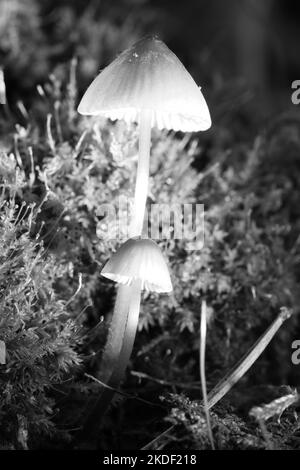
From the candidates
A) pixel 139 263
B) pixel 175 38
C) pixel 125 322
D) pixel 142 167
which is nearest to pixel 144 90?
Result: pixel 142 167

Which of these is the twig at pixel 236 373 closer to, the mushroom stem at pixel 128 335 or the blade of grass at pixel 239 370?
the blade of grass at pixel 239 370

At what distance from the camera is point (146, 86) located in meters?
1.14

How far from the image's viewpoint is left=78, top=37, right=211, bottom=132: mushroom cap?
3.73 feet

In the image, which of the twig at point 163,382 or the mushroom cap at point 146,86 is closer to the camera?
the mushroom cap at point 146,86

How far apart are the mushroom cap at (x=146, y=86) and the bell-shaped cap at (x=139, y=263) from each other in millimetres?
327

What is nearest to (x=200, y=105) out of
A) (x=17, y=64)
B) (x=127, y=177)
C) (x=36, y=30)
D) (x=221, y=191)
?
(x=127, y=177)

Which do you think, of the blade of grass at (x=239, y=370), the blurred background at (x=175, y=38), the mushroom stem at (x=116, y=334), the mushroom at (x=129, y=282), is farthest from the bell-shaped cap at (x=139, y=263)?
the blurred background at (x=175, y=38)

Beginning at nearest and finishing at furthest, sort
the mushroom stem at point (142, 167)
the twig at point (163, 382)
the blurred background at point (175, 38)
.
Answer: the mushroom stem at point (142, 167), the twig at point (163, 382), the blurred background at point (175, 38)

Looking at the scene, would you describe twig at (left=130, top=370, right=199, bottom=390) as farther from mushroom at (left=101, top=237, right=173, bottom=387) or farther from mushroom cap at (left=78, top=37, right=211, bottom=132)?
mushroom cap at (left=78, top=37, right=211, bottom=132)

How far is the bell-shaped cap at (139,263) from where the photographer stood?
114 centimetres

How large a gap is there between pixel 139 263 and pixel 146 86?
1.36ft

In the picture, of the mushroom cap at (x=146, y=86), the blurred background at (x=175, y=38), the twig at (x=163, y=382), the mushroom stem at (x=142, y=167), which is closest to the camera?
the mushroom cap at (x=146, y=86)

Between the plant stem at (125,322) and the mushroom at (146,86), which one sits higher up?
the mushroom at (146,86)

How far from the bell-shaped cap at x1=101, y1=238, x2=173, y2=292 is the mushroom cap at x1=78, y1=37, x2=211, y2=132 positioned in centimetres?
33
